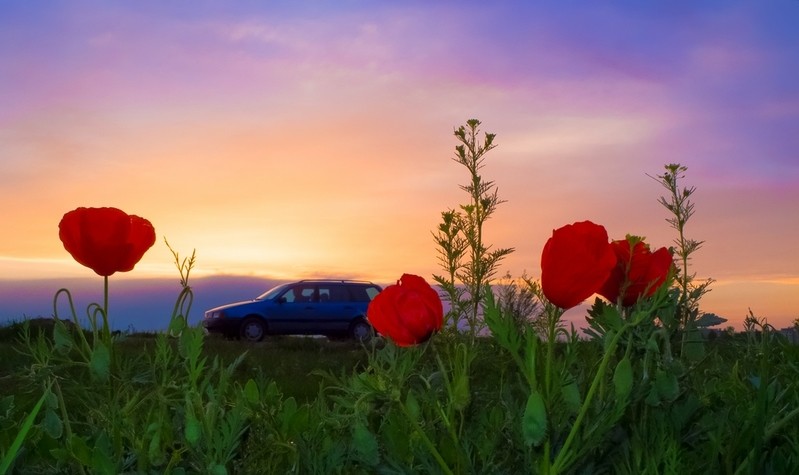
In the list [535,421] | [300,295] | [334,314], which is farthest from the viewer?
[300,295]

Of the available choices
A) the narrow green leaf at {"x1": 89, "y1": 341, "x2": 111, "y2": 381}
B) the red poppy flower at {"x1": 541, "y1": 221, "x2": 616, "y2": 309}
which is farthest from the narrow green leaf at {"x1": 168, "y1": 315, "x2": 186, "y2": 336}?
the red poppy flower at {"x1": 541, "y1": 221, "x2": 616, "y2": 309}

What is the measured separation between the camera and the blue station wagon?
67.6 feet

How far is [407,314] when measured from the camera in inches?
62.9

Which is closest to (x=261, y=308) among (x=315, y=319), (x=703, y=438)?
(x=315, y=319)

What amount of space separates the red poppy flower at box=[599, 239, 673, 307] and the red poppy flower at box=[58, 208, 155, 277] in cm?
116

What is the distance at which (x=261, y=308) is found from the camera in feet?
68.8

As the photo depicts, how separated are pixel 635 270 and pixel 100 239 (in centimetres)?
127

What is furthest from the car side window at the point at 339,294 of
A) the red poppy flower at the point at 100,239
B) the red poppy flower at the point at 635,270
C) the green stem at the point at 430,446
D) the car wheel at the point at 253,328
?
the green stem at the point at 430,446

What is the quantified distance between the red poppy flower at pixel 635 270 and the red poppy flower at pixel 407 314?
0.34 meters

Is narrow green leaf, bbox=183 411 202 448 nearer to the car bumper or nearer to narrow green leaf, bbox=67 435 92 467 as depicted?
narrow green leaf, bbox=67 435 92 467

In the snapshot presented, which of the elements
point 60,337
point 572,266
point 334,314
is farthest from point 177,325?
point 334,314

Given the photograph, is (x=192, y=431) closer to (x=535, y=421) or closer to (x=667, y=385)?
(x=535, y=421)

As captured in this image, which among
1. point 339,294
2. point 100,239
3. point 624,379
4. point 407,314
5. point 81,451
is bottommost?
point 81,451

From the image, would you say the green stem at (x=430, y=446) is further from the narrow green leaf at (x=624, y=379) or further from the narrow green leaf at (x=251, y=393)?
the narrow green leaf at (x=251, y=393)
